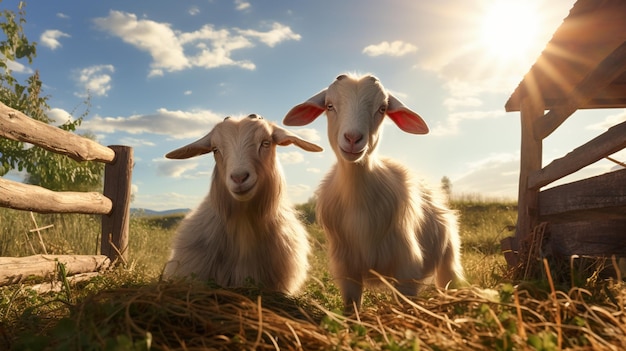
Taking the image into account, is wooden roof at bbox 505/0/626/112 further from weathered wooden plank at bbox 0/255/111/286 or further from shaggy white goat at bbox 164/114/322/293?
weathered wooden plank at bbox 0/255/111/286

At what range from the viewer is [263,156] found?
3.94 meters

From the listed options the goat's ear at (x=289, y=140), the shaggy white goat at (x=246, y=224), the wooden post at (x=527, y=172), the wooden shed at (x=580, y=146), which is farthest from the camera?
the wooden post at (x=527, y=172)

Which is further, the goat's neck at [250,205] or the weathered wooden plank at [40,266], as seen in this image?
the weathered wooden plank at [40,266]

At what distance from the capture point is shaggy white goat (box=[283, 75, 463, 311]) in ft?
13.0

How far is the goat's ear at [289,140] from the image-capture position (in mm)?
4031

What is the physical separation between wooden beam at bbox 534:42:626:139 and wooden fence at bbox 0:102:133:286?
4894 millimetres

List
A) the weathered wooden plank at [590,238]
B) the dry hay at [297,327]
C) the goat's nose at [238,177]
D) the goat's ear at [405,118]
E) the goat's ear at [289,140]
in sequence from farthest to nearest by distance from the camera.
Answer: the weathered wooden plank at [590,238] < the goat's ear at [405,118] < the goat's ear at [289,140] < the goat's nose at [238,177] < the dry hay at [297,327]

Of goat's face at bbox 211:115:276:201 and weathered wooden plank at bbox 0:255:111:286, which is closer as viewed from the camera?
goat's face at bbox 211:115:276:201

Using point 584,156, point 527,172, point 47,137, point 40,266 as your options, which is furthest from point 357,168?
point 40,266

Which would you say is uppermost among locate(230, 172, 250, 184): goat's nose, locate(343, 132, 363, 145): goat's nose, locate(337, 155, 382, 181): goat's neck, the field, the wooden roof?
the wooden roof

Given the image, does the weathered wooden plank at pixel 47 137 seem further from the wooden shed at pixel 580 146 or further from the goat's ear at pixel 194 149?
the wooden shed at pixel 580 146

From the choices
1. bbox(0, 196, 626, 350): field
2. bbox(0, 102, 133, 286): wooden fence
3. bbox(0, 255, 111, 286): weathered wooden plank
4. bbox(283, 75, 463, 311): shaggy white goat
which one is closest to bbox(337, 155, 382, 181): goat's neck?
bbox(283, 75, 463, 311): shaggy white goat

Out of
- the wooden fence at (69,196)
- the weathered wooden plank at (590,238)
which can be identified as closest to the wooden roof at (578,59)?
the weathered wooden plank at (590,238)

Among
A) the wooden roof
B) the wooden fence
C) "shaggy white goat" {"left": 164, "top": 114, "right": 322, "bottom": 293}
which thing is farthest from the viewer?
the wooden roof
